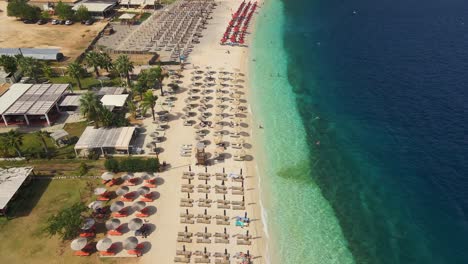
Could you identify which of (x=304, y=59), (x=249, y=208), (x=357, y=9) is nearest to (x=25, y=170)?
(x=249, y=208)

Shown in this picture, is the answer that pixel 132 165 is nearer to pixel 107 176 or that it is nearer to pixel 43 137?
pixel 107 176

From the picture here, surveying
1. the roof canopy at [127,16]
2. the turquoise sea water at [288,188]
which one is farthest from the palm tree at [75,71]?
the roof canopy at [127,16]

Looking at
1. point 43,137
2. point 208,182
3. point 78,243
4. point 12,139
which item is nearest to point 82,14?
point 43,137

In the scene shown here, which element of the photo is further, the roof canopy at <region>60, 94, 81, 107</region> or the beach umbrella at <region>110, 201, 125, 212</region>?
the roof canopy at <region>60, 94, 81, 107</region>

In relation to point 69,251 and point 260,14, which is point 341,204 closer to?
point 69,251

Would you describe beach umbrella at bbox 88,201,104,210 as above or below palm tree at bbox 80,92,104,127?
below

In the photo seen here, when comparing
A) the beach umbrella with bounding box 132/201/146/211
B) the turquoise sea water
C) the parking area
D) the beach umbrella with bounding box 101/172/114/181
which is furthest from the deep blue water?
the parking area

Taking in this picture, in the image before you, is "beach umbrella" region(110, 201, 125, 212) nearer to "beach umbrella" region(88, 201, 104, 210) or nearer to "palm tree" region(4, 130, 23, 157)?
"beach umbrella" region(88, 201, 104, 210)
